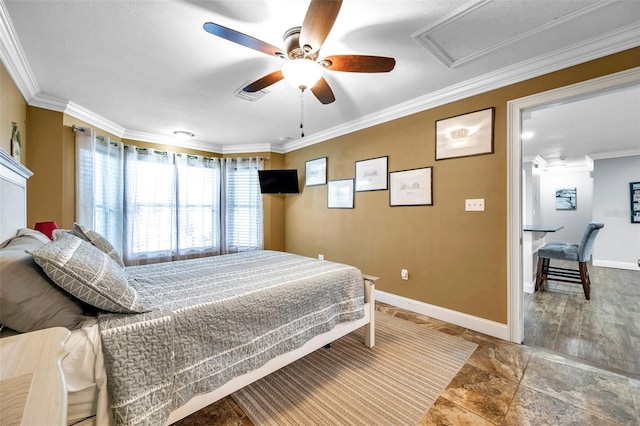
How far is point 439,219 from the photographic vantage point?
2.82 metres

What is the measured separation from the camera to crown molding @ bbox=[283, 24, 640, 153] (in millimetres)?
1829

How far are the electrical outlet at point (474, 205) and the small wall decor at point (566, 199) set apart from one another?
700 cm

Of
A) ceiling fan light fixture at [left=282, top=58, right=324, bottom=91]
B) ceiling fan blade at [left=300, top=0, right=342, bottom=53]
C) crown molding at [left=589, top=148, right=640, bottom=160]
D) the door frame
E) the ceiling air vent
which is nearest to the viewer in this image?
ceiling fan blade at [left=300, top=0, right=342, bottom=53]

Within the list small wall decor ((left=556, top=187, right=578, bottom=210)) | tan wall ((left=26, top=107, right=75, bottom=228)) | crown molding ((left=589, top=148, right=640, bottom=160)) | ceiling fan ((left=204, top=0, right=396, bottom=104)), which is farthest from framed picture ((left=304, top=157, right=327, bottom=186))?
small wall decor ((left=556, top=187, right=578, bottom=210))

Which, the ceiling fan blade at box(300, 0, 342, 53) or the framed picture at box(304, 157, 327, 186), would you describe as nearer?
the ceiling fan blade at box(300, 0, 342, 53)

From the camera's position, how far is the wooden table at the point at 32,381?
46cm

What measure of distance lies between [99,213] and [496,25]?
4690mm

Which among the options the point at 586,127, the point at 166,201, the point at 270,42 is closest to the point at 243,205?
the point at 166,201

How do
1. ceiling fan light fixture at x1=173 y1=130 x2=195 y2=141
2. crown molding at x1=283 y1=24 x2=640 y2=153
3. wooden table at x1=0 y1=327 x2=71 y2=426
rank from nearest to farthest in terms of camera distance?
1. wooden table at x1=0 y1=327 x2=71 y2=426
2. crown molding at x1=283 y1=24 x2=640 y2=153
3. ceiling fan light fixture at x1=173 y1=130 x2=195 y2=141

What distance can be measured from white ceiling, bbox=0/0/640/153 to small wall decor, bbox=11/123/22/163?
438mm

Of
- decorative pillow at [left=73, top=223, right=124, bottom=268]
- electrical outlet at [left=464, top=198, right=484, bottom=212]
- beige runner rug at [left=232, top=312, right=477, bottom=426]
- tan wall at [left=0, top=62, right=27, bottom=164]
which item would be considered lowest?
beige runner rug at [left=232, top=312, right=477, bottom=426]

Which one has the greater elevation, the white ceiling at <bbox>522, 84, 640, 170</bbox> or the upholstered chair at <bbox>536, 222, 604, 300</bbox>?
the white ceiling at <bbox>522, 84, 640, 170</bbox>

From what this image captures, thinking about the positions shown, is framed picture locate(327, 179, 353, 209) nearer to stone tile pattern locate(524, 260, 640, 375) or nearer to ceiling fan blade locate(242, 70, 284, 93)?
ceiling fan blade locate(242, 70, 284, 93)

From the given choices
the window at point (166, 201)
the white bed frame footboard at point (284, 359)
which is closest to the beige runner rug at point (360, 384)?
the white bed frame footboard at point (284, 359)
